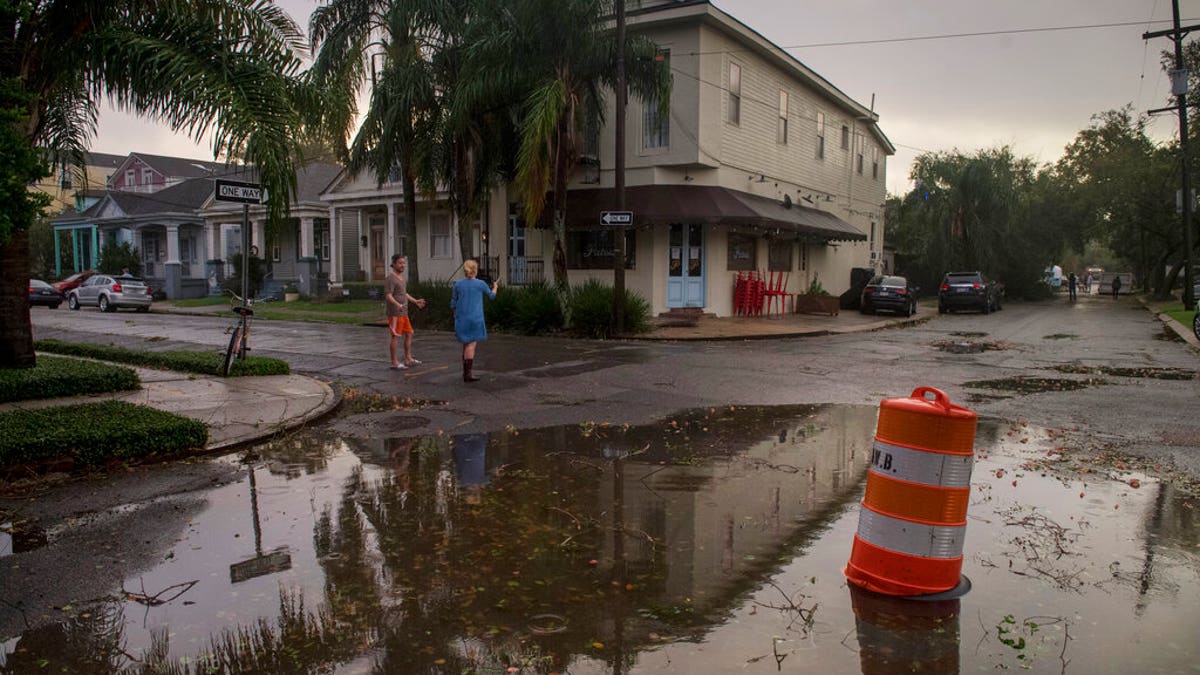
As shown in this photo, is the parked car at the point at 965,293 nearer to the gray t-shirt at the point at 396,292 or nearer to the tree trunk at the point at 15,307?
the gray t-shirt at the point at 396,292

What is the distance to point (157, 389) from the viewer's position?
10516 millimetres

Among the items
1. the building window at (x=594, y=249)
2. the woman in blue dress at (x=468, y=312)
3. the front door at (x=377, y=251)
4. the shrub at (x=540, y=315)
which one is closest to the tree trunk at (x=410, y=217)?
the building window at (x=594, y=249)

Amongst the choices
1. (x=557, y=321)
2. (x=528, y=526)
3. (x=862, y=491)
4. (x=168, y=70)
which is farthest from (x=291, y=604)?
(x=557, y=321)

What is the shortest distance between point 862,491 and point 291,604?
431cm

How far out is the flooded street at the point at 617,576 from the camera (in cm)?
376

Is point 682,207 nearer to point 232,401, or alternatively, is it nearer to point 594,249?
point 594,249

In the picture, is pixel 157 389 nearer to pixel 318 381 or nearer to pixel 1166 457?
pixel 318 381

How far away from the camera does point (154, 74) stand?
9188 millimetres

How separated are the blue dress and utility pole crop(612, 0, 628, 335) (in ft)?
24.3

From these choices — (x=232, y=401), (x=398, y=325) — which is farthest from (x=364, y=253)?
(x=232, y=401)

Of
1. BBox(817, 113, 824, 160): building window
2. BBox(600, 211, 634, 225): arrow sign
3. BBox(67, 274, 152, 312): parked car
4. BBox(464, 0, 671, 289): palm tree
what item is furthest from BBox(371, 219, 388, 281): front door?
BBox(817, 113, 824, 160): building window

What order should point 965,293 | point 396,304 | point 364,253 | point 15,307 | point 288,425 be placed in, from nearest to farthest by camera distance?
point 288,425 → point 15,307 → point 396,304 → point 965,293 → point 364,253

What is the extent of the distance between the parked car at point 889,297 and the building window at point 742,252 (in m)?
4.83

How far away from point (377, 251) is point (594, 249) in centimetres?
1292
